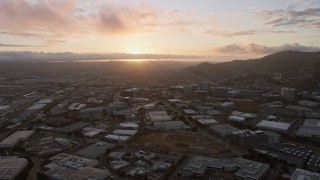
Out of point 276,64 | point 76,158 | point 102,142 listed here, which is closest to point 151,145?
point 102,142

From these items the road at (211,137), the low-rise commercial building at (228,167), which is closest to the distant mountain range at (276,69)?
the road at (211,137)

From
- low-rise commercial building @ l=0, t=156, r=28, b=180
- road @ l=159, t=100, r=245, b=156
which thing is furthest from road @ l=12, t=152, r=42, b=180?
road @ l=159, t=100, r=245, b=156

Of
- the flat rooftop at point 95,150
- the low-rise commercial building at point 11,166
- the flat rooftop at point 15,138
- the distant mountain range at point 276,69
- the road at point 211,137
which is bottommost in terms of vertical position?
the road at point 211,137

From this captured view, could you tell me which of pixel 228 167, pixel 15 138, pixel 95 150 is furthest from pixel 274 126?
pixel 15 138

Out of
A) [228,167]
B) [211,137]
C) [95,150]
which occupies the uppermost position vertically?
[228,167]

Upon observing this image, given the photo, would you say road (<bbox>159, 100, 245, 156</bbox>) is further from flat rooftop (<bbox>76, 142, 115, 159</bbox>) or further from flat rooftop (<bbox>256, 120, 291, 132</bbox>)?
flat rooftop (<bbox>76, 142, 115, 159</bbox>)

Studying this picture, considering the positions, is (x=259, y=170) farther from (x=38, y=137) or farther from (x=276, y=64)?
(x=276, y=64)

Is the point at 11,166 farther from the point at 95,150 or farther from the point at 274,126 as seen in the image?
the point at 274,126

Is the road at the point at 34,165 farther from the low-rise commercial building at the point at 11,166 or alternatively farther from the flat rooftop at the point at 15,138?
the flat rooftop at the point at 15,138
